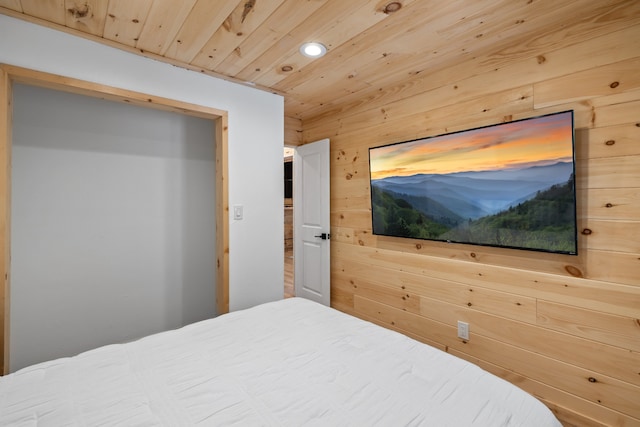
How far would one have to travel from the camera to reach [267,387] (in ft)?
3.64

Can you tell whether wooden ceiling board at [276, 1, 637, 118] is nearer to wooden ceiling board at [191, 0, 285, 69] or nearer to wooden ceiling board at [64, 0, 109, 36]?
wooden ceiling board at [191, 0, 285, 69]

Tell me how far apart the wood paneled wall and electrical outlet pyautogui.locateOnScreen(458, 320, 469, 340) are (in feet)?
0.12

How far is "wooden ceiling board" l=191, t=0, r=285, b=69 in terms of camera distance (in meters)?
1.63

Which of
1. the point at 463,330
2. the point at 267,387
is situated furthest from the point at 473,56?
the point at 267,387

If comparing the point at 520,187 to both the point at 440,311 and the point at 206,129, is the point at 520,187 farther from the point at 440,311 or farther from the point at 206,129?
the point at 206,129

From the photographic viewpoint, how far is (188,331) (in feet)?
5.27

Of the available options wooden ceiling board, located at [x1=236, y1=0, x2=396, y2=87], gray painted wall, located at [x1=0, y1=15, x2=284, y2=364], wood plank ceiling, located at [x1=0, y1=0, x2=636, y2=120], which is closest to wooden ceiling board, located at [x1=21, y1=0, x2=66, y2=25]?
wood plank ceiling, located at [x1=0, y1=0, x2=636, y2=120]

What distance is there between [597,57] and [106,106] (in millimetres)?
3475

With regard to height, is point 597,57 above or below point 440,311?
above

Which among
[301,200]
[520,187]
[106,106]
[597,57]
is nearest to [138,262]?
[106,106]

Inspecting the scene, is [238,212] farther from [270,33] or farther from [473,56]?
[473,56]

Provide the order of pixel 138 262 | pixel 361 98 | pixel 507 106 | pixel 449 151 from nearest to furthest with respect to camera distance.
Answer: pixel 507 106 < pixel 449 151 < pixel 138 262 < pixel 361 98

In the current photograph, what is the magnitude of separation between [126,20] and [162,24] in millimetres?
192

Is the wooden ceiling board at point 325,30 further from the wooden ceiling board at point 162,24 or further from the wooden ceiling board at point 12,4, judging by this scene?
the wooden ceiling board at point 12,4
